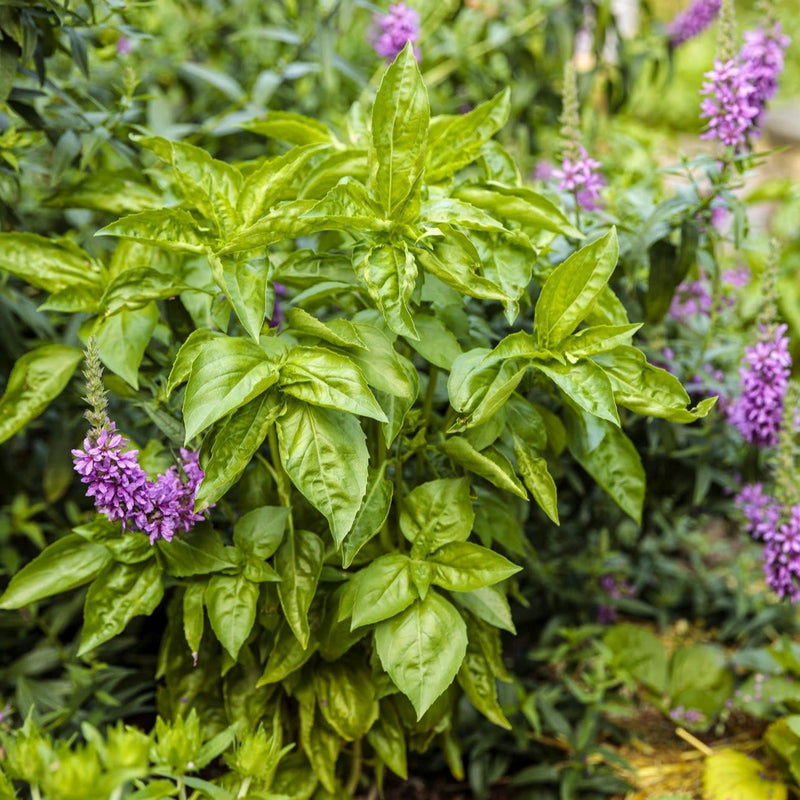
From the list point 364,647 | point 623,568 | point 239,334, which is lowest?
point 623,568

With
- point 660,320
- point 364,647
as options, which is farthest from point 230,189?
point 660,320

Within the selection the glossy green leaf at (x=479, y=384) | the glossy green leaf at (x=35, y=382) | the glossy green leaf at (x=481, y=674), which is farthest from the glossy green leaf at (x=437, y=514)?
the glossy green leaf at (x=35, y=382)

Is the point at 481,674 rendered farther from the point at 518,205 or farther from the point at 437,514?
the point at 518,205

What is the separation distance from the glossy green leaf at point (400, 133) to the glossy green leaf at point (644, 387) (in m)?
0.40

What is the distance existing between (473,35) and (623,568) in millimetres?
1715

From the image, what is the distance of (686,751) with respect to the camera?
2088 mm

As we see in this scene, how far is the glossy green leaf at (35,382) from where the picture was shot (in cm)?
148

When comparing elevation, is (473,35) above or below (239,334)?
above

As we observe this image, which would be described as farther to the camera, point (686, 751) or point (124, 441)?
point (686, 751)

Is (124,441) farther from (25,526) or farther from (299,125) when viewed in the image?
(25,526)

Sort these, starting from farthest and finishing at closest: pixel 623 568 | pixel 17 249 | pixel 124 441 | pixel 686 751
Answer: pixel 623 568
pixel 686 751
pixel 17 249
pixel 124 441

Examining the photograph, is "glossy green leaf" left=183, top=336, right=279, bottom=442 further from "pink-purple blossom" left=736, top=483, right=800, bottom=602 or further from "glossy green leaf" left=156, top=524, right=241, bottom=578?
"pink-purple blossom" left=736, top=483, right=800, bottom=602

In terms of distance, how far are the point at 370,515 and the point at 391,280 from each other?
0.35m

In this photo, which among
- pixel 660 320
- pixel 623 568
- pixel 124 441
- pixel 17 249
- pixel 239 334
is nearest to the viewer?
pixel 124 441
